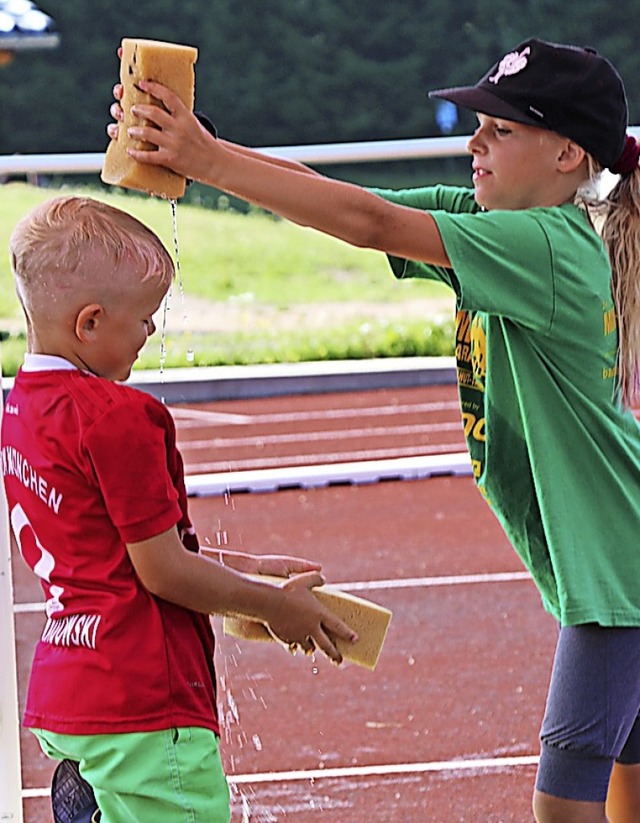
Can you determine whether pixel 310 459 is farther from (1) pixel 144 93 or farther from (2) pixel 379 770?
(1) pixel 144 93

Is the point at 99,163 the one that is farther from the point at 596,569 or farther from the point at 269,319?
the point at 269,319

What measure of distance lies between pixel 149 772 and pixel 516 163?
116cm

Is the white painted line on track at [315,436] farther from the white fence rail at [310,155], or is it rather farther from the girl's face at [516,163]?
the girl's face at [516,163]

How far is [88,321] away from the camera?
207 cm

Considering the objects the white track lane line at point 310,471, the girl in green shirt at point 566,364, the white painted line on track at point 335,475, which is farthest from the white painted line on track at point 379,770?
the white painted line on track at point 335,475

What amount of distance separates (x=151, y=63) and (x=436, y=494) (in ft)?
18.0

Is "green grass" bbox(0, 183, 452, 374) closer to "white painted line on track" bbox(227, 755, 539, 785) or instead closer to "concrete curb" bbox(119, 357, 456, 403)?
"concrete curb" bbox(119, 357, 456, 403)

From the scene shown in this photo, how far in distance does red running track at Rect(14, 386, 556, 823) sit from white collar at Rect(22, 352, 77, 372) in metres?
1.73

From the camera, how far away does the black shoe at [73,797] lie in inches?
87.0

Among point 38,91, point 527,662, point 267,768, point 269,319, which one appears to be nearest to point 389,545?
point 527,662

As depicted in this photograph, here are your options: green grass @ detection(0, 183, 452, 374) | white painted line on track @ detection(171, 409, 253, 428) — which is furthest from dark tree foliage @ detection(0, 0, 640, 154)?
white painted line on track @ detection(171, 409, 253, 428)

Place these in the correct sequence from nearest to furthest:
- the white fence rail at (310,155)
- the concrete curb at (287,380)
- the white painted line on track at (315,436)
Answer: the white fence rail at (310,155)
the white painted line on track at (315,436)
the concrete curb at (287,380)

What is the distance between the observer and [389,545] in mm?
6285

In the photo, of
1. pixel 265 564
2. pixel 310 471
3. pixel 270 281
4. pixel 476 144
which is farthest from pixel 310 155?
pixel 270 281
